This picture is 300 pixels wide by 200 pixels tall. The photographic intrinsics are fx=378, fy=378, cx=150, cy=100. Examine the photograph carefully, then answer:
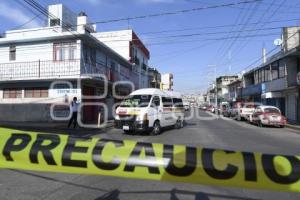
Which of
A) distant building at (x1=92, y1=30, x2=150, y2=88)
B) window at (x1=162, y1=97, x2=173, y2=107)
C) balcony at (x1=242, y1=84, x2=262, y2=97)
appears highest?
distant building at (x1=92, y1=30, x2=150, y2=88)

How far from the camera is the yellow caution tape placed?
3064mm

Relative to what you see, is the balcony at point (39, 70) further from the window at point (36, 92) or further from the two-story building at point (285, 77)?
the two-story building at point (285, 77)

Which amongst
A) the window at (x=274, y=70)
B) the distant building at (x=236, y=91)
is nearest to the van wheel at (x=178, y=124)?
the window at (x=274, y=70)

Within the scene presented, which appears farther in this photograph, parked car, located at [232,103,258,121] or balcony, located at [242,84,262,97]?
balcony, located at [242,84,262,97]

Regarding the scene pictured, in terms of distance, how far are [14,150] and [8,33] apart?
110 ft

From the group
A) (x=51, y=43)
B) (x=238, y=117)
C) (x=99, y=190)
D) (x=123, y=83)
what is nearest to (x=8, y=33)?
(x=51, y=43)

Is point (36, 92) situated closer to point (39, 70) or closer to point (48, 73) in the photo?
point (39, 70)

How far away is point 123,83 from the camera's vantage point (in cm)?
3762

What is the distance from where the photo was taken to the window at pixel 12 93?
2991cm

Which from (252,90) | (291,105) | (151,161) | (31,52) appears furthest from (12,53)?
(252,90)

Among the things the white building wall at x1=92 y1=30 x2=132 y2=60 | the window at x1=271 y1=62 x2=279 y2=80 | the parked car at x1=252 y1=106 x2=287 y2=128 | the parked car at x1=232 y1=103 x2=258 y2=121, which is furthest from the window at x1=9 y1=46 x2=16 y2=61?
the window at x1=271 y1=62 x2=279 y2=80

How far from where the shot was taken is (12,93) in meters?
30.2

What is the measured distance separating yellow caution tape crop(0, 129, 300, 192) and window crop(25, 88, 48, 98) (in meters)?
→ 25.8

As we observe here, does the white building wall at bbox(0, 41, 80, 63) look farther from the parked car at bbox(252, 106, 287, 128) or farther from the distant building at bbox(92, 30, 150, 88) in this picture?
the parked car at bbox(252, 106, 287, 128)
